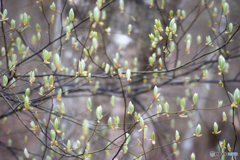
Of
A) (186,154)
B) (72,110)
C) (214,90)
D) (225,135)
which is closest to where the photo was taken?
(72,110)

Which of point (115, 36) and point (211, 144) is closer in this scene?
point (115, 36)

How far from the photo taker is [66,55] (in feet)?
4.36

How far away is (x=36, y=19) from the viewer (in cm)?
330

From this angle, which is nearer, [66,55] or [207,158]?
[66,55]

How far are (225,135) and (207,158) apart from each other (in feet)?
1.61

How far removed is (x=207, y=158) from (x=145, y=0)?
283 centimetres

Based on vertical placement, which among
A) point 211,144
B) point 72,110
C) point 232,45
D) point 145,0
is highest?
point 232,45

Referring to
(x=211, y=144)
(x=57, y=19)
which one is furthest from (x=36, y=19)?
(x=211, y=144)

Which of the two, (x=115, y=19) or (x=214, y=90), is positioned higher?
(x=115, y=19)

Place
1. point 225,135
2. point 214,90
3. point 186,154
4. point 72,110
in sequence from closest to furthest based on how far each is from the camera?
1. point 72,110
2. point 186,154
3. point 225,135
4. point 214,90

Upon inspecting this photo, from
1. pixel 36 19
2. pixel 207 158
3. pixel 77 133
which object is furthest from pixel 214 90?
pixel 36 19

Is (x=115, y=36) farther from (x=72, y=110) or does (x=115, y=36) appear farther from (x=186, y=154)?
(x=186, y=154)

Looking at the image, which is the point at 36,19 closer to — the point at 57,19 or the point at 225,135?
the point at 57,19

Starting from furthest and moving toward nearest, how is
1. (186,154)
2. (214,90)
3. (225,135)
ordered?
(214,90)
(225,135)
(186,154)
